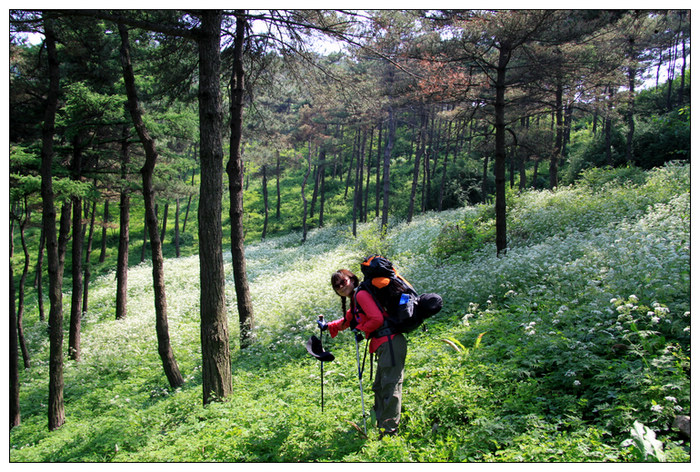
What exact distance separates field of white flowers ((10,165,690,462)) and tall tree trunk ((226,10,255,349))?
564 mm

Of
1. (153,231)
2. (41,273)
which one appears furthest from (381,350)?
(41,273)

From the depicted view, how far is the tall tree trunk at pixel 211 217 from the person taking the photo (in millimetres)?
5664

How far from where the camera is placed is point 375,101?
816 cm

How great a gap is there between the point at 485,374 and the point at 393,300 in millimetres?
1706

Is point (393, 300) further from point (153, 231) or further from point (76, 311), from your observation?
point (76, 311)

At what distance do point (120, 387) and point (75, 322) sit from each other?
505 centimetres

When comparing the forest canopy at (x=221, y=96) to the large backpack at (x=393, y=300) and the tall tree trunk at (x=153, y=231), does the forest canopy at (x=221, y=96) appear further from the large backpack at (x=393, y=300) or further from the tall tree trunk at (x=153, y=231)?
the large backpack at (x=393, y=300)

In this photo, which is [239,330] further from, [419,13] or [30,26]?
[419,13]

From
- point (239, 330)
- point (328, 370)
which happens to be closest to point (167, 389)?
point (239, 330)

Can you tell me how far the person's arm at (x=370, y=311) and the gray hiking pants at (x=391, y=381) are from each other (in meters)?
0.29

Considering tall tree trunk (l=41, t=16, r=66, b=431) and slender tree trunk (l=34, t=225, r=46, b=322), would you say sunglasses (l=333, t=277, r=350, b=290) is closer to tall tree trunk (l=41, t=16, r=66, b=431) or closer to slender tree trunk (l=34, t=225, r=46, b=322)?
tall tree trunk (l=41, t=16, r=66, b=431)

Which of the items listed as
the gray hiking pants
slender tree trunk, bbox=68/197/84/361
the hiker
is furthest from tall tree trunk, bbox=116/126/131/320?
the gray hiking pants

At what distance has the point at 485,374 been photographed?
4918 millimetres

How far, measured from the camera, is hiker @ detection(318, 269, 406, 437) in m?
4.10
